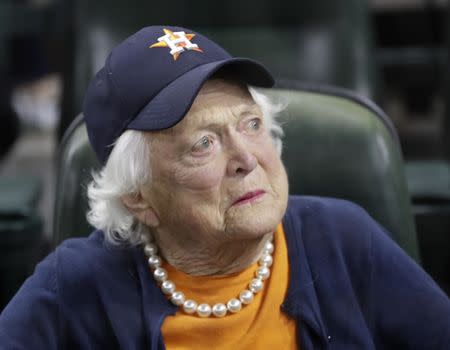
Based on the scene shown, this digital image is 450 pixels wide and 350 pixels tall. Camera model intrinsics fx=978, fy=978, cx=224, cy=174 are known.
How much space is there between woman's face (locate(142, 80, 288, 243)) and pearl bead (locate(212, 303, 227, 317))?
0.12 m

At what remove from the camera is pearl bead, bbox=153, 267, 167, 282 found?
5.41 feet

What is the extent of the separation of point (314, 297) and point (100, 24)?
6.06 ft

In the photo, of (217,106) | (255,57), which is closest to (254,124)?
(217,106)

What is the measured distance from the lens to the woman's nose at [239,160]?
1.52 meters

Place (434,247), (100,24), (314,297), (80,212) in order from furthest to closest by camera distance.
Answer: (100,24)
(434,247)
(80,212)
(314,297)

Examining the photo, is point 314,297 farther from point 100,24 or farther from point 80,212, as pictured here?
point 100,24

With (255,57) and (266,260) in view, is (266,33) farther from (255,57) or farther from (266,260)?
(266,260)

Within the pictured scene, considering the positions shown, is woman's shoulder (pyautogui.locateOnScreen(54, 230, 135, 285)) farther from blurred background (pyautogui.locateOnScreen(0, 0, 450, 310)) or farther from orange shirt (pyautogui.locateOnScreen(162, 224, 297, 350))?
blurred background (pyautogui.locateOnScreen(0, 0, 450, 310))

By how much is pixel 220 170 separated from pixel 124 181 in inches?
6.7

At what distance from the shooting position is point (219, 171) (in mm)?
1527

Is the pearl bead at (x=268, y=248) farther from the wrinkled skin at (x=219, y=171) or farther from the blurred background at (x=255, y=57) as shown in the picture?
the blurred background at (x=255, y=57)

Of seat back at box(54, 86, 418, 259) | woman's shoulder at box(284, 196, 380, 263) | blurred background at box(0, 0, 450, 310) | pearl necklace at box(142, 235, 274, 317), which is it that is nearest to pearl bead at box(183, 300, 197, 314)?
pearl necklace at box(142, 235, 274, 317)

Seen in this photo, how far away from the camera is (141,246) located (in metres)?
1.71

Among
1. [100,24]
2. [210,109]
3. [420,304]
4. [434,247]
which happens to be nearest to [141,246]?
[210,109]
